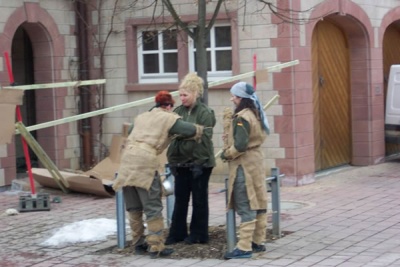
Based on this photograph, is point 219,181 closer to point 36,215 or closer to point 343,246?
point 36,215

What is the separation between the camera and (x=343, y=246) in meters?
8.66

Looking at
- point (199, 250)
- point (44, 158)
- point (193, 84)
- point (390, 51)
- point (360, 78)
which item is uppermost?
point (390, 51)

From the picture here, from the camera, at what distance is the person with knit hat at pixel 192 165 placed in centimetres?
855

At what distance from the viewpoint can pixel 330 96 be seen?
50.8ft

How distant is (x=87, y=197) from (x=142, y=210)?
13.4ft

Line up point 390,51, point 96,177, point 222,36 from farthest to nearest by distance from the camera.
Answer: point 390,51 → point 222,36 → point 96,177

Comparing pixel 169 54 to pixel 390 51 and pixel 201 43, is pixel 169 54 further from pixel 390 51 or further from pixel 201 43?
pixel 201 43

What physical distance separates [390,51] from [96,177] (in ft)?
26.1

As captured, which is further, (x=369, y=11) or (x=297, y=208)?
(x=369, y=11)

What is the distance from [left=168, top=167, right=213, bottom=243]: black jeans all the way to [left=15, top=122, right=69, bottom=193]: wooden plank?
3308 millimetres

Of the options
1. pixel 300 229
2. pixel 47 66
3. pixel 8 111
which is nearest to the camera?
pixel 300 229

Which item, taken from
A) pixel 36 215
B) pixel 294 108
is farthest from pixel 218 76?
pixel 36 215

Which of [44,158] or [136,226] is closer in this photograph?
[136,226]

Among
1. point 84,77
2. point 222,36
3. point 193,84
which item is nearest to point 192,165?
point 193,84
